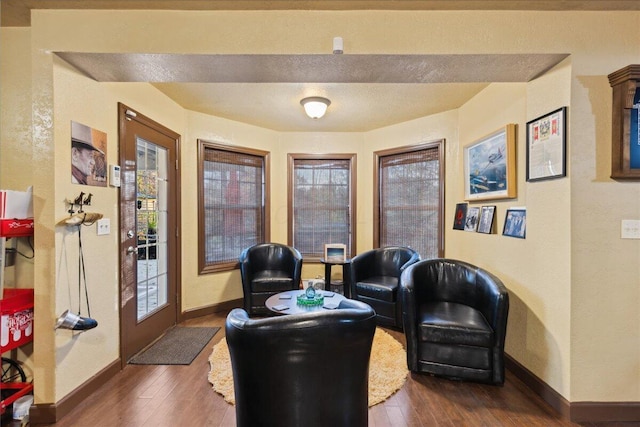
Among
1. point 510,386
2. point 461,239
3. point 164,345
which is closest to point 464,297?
point 510,386

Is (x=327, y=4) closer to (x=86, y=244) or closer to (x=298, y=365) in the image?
(x=298, y=365)

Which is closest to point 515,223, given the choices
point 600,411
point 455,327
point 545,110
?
point 545,110

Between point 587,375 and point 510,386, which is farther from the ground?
point 587,375

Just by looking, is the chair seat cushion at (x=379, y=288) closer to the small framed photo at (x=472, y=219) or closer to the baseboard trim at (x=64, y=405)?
the small framed photo at (x=472, y=219)

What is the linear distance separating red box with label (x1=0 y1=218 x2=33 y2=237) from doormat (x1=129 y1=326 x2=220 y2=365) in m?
1.50

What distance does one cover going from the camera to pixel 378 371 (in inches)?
104

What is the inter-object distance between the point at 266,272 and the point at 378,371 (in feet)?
6.84

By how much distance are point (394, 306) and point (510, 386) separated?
53.0 inches

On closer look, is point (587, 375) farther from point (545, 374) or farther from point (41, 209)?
point (41, 209)

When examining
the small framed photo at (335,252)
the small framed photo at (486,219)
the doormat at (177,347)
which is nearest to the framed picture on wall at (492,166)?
the small framed photo at (486,219)

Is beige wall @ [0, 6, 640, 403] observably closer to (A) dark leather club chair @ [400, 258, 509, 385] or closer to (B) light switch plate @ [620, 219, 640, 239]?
(B) light switch plate @ [620, 219, 640, 239]

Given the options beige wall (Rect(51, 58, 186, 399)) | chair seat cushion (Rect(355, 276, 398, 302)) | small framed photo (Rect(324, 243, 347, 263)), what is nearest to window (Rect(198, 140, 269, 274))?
small framed photo (Rect(324, 243, 347, 263))

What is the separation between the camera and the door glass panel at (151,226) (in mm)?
3148

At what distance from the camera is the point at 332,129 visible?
4.76 m
